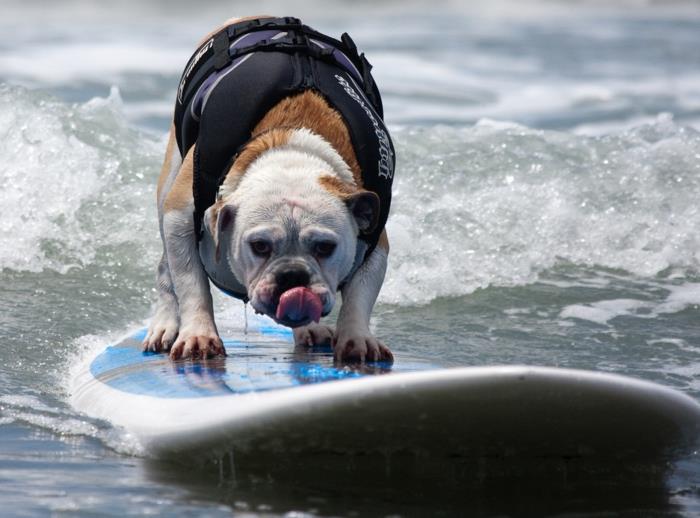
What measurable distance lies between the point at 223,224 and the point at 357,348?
0.72m

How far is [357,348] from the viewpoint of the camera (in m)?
5.06

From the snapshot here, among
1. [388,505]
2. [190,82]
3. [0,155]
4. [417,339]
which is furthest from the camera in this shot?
[0,155]

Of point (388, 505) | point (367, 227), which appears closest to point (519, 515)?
point (388, 505)

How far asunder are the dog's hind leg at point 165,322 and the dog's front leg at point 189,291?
0.96 feet

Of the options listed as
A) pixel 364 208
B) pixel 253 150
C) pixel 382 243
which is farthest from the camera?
pixel 382 243

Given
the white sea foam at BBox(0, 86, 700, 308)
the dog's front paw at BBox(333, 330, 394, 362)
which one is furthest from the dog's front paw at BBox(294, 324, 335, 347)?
the white sea foam at BBox(0, 86, 700, 308)

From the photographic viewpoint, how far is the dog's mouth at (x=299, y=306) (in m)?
4.65

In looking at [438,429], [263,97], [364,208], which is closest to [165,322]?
[263,97]

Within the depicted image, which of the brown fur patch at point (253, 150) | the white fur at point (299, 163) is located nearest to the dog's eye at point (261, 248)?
the white fur at point (299, 163)

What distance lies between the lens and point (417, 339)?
685 centimetres

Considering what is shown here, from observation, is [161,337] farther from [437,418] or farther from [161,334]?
[437,418]

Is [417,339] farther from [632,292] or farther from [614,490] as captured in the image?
[614,490]

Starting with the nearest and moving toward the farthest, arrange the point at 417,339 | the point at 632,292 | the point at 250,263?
the point at 250,263 → the point at 417,339 → the point at 632,292

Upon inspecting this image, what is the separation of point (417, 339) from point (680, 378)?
57.2 inches
